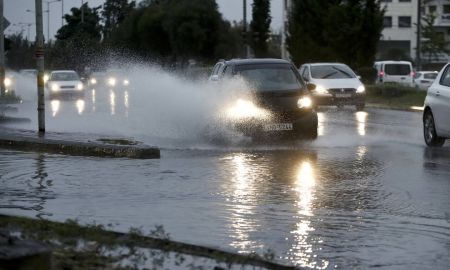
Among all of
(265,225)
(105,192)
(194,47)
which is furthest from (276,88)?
(194,47)

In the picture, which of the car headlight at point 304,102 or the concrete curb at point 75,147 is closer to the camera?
the concrete curb at point 75,147

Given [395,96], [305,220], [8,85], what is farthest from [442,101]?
[8,85]

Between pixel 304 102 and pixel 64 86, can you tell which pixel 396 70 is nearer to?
pixel 64 86

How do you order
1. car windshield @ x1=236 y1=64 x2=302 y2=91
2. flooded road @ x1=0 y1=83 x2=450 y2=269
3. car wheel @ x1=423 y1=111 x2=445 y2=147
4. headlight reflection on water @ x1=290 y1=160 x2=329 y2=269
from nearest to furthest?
1. headlight reflection on water @ x1=290 y1=160 x2=329 y2=269
2. flooded road @ x1=0 y1=83 x2=450 y2=269
3. car wheel @ x1=423 y1=111 x2=445 y2=147
4. car windshield @ x1=236 y1=64 x2=302 y2=91

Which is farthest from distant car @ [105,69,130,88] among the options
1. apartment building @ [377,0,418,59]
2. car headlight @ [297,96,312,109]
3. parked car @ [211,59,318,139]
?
apartment building @ [377,0,418,59]

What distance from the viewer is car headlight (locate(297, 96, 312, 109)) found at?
1719 cm

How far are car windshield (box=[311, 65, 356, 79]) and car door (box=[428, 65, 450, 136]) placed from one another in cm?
1450

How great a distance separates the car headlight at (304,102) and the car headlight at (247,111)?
69 centimetres

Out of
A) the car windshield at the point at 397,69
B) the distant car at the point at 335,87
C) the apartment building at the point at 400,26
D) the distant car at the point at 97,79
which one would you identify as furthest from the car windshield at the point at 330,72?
the apartment building at the point at 400,26

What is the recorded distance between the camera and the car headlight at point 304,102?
677 inches

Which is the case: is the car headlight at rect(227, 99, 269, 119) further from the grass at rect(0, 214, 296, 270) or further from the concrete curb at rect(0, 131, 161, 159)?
the grass at rect(0, 214, 296, 270)

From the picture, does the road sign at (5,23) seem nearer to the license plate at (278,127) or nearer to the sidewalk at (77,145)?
the sidewalk at (77,145)

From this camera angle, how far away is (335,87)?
30.2 metres

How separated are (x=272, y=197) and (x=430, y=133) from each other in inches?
282
